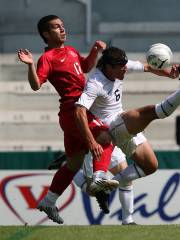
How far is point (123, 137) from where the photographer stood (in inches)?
311

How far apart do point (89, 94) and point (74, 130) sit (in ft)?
1.36

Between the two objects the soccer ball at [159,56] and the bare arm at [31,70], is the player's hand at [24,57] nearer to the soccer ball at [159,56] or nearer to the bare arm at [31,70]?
the bare arm at [31,70]

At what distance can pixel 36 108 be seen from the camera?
1658cm

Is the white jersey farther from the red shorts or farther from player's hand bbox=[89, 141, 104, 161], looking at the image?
player's hand bbox=[89, 141, 104, 161]

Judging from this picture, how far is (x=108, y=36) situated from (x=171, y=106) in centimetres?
916

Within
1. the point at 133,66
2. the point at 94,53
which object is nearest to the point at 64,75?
the point at 94,53

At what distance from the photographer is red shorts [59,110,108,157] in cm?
799

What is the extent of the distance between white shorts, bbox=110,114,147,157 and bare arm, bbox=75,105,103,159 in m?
0.30

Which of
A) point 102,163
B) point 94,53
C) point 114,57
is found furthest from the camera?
point 94,53

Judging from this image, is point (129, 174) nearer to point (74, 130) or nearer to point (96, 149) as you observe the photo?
point (74, 130)

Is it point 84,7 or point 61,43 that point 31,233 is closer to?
point 61,43

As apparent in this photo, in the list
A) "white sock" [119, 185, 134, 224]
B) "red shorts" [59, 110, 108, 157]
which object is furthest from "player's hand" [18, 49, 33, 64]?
"white sock" [119, 185, 134, 224]

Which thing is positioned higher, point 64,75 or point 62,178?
point 64,75

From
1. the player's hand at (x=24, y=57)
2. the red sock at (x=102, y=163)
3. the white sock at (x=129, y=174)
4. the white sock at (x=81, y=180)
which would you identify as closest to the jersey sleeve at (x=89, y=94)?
the red sock at (x=102, y=163)
